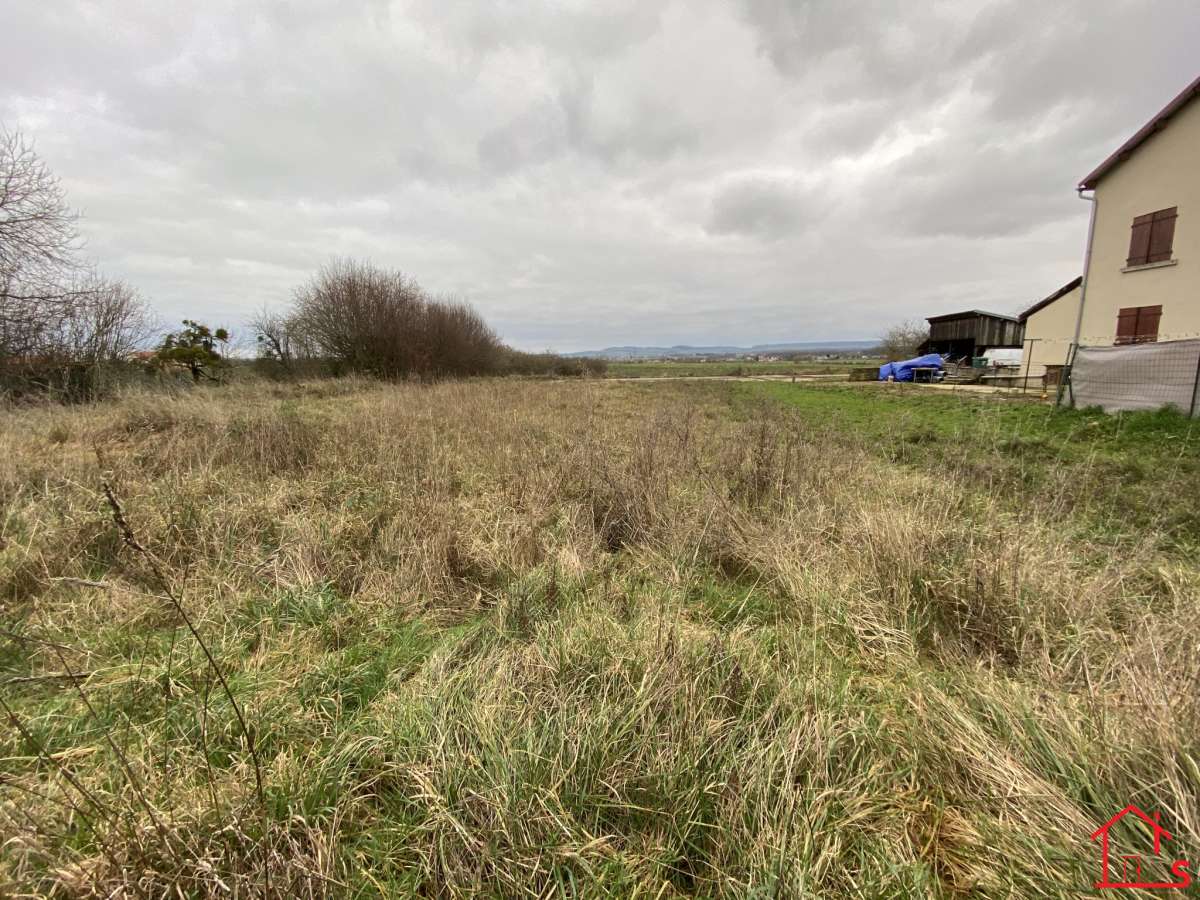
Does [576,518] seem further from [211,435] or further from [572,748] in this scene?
[211,435]

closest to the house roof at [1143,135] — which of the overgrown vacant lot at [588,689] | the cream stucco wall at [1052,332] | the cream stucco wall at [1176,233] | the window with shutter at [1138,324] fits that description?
the cream stucco wall at [1176,233]

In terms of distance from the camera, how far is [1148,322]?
41.8 ft

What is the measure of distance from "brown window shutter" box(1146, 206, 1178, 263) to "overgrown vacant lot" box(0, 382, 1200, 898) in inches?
588

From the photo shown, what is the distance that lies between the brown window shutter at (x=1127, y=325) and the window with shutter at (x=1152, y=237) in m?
1.42

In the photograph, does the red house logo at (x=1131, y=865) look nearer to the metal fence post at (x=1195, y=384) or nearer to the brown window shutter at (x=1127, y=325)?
the metal fence post at (x=1195, y=384)

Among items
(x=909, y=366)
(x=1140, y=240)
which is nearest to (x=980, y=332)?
(x=909, y=366)

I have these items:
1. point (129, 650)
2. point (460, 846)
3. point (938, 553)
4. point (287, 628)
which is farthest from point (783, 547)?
point (129, 650)

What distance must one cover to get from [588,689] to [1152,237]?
2118 cm

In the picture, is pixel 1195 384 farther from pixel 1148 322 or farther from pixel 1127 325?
pixel 1127 325

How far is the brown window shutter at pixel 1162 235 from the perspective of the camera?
1214 centimetres

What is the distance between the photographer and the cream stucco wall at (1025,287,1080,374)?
20.9 meters

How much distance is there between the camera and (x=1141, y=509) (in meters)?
4.32

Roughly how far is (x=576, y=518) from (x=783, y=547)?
1852mm

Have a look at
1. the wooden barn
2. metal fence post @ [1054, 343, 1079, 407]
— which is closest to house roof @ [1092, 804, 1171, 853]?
metal fence post @ [1054, 343, 1079, 407]
